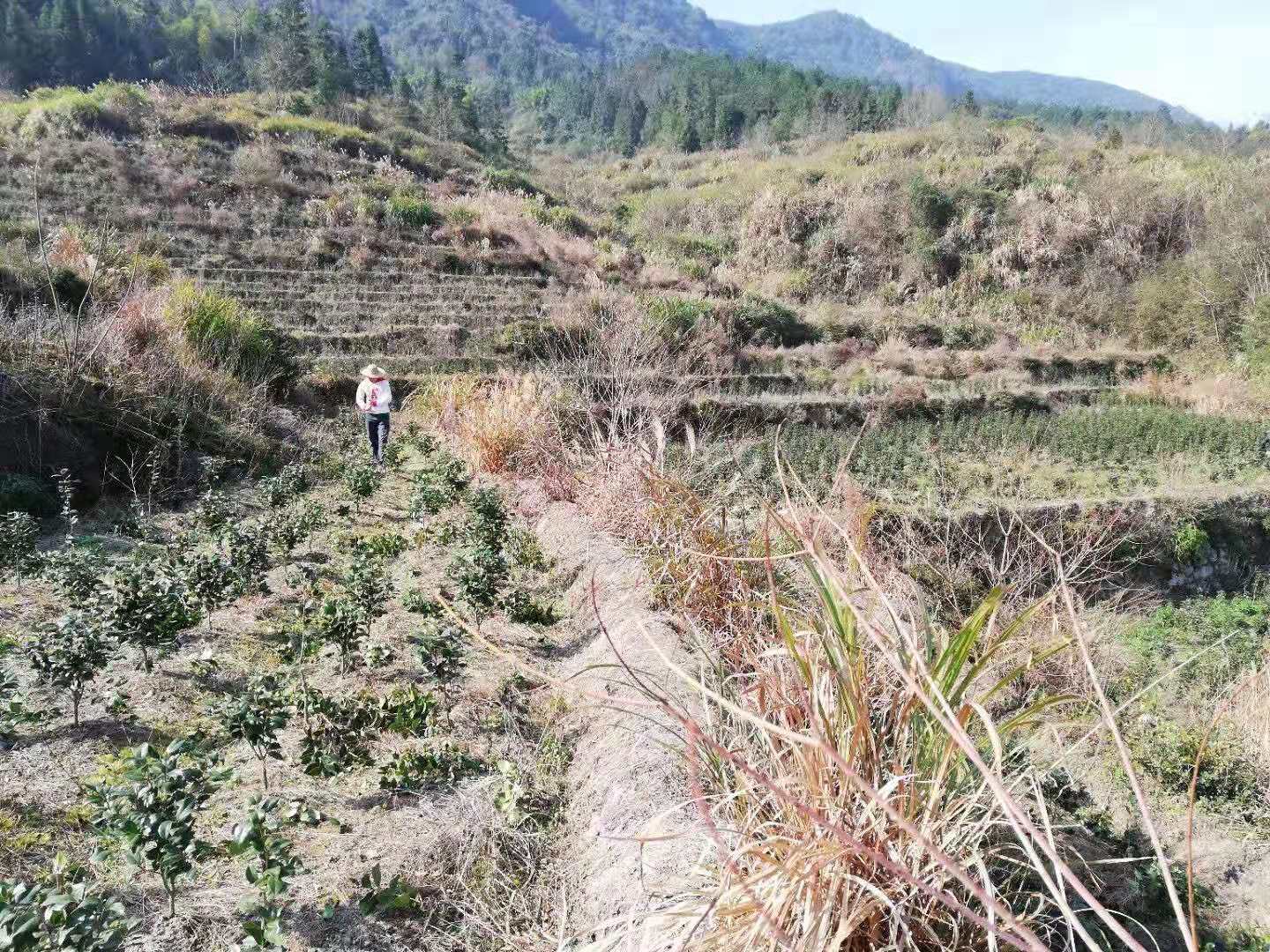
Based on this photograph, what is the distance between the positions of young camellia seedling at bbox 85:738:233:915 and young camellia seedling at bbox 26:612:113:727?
38.5 inches

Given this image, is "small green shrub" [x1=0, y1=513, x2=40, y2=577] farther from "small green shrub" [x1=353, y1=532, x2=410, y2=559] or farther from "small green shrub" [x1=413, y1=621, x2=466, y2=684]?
"small green shrub" [x1=413, y1=621, x2=466, y2=684]

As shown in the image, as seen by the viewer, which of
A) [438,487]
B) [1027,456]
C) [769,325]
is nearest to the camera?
[438,487]

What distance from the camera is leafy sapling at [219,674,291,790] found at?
2.58m

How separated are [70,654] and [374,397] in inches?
196

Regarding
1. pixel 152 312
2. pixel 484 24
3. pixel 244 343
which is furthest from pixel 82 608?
pixel 484 24

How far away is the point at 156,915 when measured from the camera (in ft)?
6.91

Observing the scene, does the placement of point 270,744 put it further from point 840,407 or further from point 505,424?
point 840,407

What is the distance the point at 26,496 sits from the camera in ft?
19.8

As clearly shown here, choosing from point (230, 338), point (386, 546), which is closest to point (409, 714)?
point (386, 546)

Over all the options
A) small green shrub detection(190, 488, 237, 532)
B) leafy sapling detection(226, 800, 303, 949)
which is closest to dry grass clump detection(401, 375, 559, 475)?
small green shrub detection(190, 488, 237, 532)

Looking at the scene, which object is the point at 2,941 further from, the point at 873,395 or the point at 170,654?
the point at 873,395

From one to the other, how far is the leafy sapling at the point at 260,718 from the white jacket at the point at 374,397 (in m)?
5.14

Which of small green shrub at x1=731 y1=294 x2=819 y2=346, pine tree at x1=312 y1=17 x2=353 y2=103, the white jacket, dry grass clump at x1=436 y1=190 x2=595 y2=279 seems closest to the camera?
the white jacket

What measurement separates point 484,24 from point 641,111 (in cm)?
14088
